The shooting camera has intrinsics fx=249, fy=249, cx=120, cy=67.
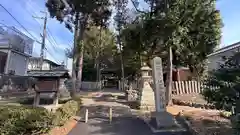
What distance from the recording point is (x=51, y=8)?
21375mm

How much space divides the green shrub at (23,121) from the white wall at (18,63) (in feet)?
66.6

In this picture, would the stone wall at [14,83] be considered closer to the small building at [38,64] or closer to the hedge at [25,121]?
the small building at [38,64]

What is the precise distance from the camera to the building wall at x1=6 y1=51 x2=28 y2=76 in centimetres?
2790

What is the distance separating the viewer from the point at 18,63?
98.5ft

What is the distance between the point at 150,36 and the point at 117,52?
2528 centimetres

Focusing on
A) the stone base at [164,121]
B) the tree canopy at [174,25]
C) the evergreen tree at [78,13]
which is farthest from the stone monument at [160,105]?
the evergreen tree at [78,13]

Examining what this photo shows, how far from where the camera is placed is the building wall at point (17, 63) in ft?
91.6

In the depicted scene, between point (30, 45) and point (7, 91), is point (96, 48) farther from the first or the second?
point (7, 91)

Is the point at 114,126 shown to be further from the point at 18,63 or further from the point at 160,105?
the point at 18,63

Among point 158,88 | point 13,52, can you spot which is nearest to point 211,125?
point 158,88

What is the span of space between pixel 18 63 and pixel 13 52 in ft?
7.35

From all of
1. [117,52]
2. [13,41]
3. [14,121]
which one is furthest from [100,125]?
[117,52]

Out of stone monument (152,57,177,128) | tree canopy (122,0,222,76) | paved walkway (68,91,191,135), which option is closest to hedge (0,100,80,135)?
paved walkway (68,91,191,135)

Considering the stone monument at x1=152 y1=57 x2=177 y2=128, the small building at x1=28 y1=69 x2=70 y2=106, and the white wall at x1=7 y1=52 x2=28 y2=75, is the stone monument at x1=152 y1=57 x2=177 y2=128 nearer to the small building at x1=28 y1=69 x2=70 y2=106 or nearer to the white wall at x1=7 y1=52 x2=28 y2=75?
the small building at x1=28 y1=69 x2=70 y2=106
